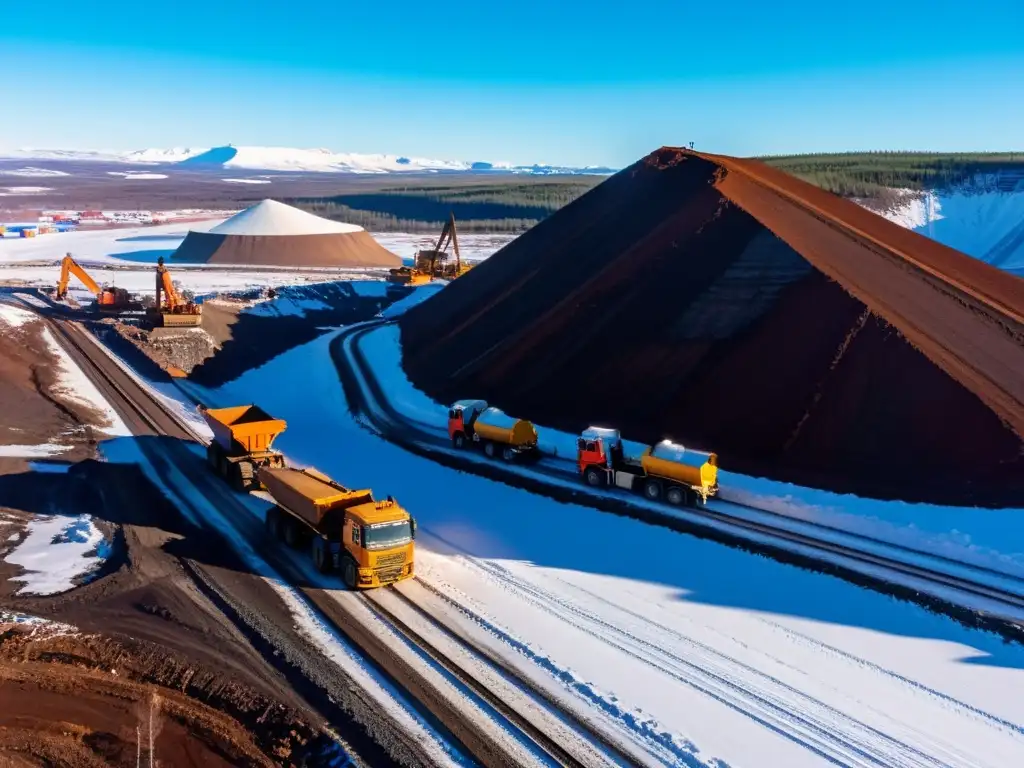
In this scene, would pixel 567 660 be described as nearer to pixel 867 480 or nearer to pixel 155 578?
pixel 155 578

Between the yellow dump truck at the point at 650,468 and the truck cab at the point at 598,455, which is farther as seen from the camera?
the truck cab at the point at 598,455

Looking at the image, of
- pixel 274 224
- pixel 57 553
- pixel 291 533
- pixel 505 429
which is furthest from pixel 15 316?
pixel 274 224

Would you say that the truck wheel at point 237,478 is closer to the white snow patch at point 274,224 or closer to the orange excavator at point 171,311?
the orange excavator at point 171,311

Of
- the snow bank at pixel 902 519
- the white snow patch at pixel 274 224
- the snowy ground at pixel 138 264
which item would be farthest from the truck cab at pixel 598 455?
the white snow patch at pixel 274 224

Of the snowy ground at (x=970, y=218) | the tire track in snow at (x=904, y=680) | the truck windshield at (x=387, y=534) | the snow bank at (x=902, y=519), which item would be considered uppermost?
the snowy ground at (x=970, y=218)

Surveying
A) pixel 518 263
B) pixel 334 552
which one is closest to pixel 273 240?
pixel 518 263

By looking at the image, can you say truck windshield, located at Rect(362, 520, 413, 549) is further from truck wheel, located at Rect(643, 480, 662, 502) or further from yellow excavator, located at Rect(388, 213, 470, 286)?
yellow excavator, located at Rect(388, 213, 470, 286)
